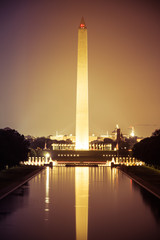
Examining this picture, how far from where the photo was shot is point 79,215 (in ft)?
53.6

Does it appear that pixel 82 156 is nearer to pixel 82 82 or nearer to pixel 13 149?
pixel 82 82

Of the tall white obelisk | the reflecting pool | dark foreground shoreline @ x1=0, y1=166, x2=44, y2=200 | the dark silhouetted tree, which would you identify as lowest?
the reflecting pool

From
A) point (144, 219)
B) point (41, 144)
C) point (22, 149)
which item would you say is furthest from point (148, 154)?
point (41, 144)

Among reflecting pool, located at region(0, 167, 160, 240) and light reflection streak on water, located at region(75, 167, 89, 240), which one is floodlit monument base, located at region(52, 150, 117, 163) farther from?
reflecting pool, located at region(0, 167, 160, 240)

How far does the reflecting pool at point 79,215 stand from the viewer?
13000mm

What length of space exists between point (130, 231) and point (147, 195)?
10.0 metres

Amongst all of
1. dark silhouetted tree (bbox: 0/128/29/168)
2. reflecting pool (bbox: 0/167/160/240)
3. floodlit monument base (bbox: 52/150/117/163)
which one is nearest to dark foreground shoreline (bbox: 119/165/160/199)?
reflecting pool (bbox: 0/167/160/240)

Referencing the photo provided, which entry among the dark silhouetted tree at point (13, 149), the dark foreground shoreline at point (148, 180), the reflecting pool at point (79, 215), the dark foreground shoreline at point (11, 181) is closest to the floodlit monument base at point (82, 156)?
the dark silhouetted tree at point (13, 149)

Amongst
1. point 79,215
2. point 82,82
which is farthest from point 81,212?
point 82,82

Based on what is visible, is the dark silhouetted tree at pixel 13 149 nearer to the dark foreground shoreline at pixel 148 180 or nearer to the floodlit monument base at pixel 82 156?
the dark foreground shoreline at pixel 148 180

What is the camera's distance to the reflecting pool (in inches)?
512

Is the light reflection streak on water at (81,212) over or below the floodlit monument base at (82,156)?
below

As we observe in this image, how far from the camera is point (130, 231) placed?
13.5 meters

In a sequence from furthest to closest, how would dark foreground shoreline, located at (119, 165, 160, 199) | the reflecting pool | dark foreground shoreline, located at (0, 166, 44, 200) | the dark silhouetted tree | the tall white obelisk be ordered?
the tall white obelisk < the dark silhouetted tree < dark foreground shoreline, located at (119, 165, 160, 199) < dark foreground shoreline, located at (0, 166, 44, 200) < the reflecting pool
